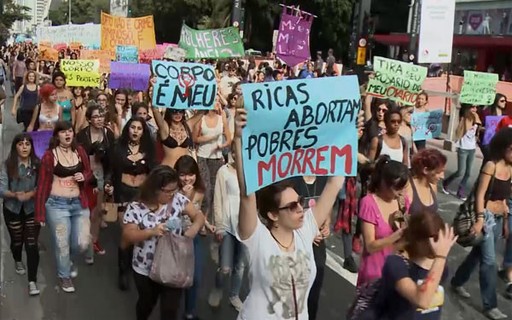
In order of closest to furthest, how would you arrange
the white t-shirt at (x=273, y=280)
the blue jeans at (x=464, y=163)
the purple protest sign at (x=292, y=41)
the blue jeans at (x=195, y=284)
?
the white t-shirt at (x=273, y=280), the blue jeans at (x=195, y=284), the blue jeans at (x=464, y=163), the purple protest sign at (x=292, y=41)

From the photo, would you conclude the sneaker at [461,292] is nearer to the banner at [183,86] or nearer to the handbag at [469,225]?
the handbag at [469,225]

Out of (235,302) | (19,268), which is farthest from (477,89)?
(19,268)

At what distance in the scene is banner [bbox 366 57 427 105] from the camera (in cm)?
930

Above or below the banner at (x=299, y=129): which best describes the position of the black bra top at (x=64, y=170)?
below

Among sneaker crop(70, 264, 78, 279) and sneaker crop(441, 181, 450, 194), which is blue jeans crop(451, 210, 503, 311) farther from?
sneaker crop(441, 181, 450, 194)

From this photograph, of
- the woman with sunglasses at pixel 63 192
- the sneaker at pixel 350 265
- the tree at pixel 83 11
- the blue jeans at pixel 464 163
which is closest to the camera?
the woman with sunglasses at pixel 63 192

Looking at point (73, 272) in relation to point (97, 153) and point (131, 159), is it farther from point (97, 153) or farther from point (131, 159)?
point (97, 153)

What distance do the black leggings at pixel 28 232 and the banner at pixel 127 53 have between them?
8957 millimetres

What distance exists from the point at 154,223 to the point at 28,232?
195cm

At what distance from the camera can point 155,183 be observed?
443 cm

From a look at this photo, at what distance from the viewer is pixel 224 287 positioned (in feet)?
19.9

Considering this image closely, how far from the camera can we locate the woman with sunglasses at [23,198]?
231 inches

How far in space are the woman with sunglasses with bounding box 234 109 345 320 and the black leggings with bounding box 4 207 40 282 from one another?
2972 mm

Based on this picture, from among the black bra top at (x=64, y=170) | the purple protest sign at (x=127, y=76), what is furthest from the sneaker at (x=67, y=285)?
the purple protest sign at (x=127, y=76)
